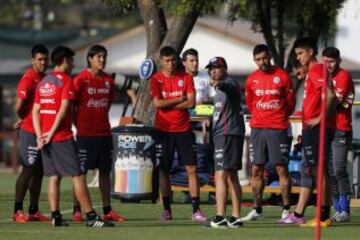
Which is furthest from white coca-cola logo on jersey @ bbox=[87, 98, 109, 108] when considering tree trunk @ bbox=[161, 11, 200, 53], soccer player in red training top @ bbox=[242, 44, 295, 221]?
tree trunk @ bbox=[161, 11, 200, 53]

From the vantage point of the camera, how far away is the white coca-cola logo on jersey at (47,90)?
1716 cm

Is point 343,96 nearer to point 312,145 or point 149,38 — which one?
point 312,145

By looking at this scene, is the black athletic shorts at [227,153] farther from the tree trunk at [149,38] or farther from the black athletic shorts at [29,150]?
the tree trunk at [149,38]

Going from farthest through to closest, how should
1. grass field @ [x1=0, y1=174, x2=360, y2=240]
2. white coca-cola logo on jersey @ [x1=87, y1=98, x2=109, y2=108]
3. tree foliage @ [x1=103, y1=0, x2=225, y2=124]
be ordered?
tree foliage @ [x1=103, y1=0, x2=225, y2=124]
white coca-cola logo on jersey @ [x1=87, y1=98, x2=109, y2=108]
grass field @ [x1=0, y1=174, x2=360, y2=240]

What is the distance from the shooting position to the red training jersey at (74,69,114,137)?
18.1 metres

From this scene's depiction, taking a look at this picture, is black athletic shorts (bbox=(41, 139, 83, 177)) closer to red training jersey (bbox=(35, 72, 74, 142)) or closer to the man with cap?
red training jersey (bbox=(35, 72, 74, 142))

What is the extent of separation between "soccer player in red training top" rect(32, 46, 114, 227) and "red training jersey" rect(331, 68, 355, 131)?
3.17 m

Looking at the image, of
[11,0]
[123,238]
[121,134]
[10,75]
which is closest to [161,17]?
[121,134]

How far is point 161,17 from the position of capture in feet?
82.0

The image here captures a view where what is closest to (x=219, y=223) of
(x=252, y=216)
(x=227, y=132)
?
(x=227, y=132)

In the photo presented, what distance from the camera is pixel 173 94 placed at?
741 inches

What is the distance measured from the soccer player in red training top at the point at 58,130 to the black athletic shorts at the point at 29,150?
2.50 feet

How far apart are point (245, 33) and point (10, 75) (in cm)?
859

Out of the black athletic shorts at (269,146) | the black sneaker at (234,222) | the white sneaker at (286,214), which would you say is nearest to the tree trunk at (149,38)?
the black athletic shorts at (269,146)
